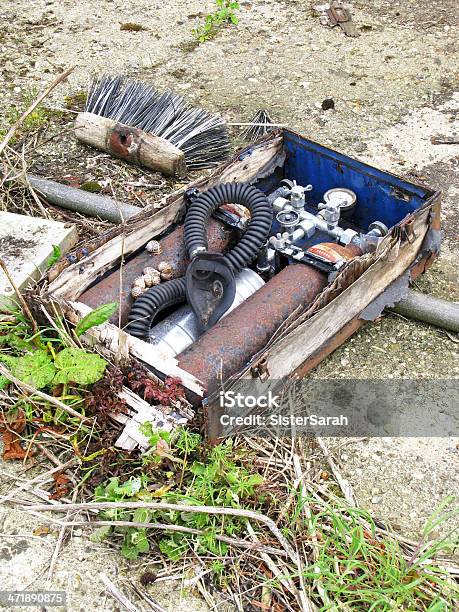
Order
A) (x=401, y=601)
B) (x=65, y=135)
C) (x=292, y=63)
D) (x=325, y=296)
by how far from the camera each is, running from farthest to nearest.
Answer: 1. (x=292, y=63)
2. (x=65, y=135)
3. (x=325, y=296)
4. (x=401, y=601)

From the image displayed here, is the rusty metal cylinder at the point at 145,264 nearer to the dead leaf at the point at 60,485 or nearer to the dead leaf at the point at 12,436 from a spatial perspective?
the dead leaf at the point at 12,436

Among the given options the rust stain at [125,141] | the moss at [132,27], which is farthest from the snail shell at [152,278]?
the moss at [132,27]

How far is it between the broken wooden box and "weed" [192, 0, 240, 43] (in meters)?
2.56

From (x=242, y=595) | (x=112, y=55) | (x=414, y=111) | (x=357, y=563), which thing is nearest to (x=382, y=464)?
(x=357, y=563)

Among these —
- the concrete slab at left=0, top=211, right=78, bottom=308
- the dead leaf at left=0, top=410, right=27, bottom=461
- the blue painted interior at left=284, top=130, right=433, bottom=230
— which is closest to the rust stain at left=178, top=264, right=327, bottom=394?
the blue painted interior at left=284, top=130, right=433, bottom=230

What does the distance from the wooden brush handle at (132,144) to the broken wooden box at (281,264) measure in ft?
2.56

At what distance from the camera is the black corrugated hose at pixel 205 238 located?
9.39 ft

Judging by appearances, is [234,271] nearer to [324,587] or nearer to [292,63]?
[324,587]

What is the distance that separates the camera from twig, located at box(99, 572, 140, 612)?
2277mm

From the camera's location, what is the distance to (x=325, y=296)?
2777 mm

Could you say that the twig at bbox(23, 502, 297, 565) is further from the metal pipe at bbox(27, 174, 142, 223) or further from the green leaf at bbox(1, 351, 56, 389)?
the metal pipe at bbox(27, 174, 142, 223)

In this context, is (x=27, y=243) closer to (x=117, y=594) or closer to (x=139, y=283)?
(x=139, y=283)

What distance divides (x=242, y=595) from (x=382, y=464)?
2.65ft

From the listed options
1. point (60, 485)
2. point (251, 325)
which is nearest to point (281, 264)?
point (251, 325)
